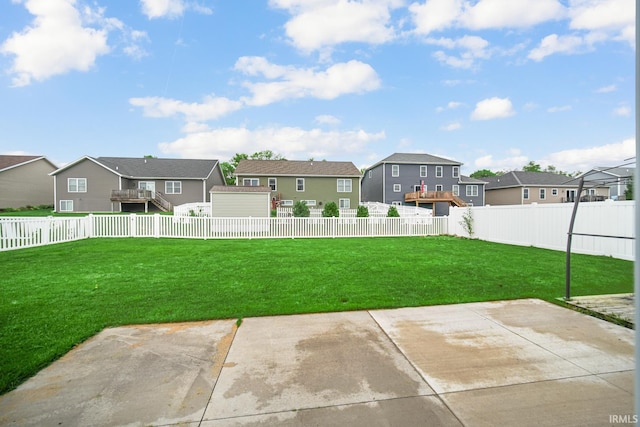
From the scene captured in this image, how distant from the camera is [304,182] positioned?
93.8 ft

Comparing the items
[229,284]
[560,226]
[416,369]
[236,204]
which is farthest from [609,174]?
[236,204]

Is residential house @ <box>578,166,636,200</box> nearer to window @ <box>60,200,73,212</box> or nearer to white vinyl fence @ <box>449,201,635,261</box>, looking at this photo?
white vinyl fence @ <box>449,201,635,261</box>

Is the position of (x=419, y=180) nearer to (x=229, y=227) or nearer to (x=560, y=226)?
(x=560, y=226)

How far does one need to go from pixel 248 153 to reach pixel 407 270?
48.0 m

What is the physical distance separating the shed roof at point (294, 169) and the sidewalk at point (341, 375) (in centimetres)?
2508

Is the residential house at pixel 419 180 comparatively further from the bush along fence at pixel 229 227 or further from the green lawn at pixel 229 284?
Answer: the green lawn at pixel 229 284

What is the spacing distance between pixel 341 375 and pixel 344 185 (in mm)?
26787

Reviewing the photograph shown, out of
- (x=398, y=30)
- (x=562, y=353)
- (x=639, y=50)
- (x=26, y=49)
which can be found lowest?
(x=562, y=353)

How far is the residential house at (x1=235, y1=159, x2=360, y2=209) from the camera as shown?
28.0 meters

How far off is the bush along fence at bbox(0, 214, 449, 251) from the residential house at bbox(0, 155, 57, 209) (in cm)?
2119

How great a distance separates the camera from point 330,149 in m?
40.1

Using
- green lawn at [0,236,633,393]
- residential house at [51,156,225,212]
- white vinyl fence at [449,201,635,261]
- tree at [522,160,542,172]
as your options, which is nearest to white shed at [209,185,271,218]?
green lawn at [0,236,633,393]

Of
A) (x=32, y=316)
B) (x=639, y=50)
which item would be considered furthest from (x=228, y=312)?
(x=639, y=50)

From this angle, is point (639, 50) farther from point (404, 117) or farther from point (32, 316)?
point (404, 117)
